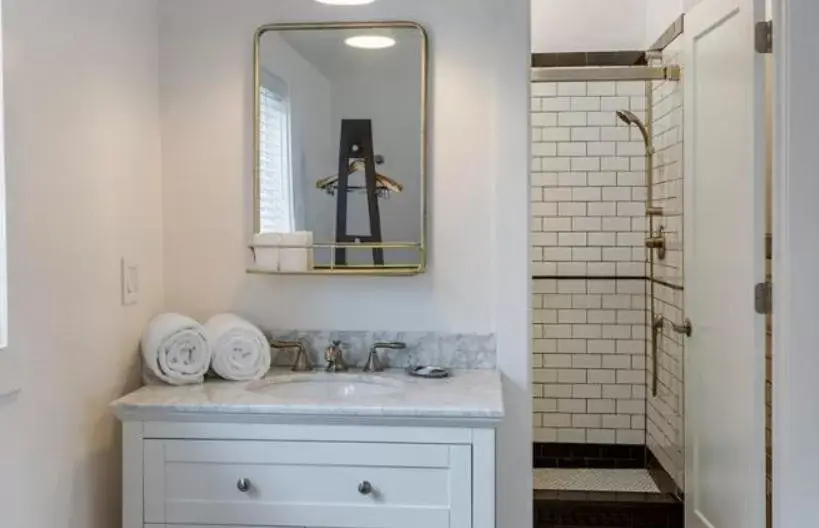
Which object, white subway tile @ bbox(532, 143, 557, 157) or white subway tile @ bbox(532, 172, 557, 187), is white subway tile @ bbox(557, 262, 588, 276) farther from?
white subway tile @ bbox(532, 143, 557, 157)

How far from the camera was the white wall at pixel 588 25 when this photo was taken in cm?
344

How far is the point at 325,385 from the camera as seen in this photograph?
2365mm

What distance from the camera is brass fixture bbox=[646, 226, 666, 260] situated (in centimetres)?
323

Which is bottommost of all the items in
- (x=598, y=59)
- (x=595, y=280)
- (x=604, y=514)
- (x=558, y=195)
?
(x=604, y=514)

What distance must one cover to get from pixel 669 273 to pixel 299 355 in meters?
1.48

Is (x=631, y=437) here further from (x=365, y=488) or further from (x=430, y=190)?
(x=365, y=488)

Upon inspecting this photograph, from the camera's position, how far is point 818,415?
6.65ft

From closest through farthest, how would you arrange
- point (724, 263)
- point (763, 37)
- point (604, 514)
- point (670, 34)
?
1. point (763, 37)
2. point (724, 263)
3. point (604, 514)
4. point (670, 34)

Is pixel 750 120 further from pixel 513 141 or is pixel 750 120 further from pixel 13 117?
pixel 13 117

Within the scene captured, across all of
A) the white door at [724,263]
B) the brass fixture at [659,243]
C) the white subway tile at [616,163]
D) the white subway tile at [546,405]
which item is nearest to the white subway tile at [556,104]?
the white subway tile at [616,163]

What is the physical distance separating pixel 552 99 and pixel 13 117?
2.32m

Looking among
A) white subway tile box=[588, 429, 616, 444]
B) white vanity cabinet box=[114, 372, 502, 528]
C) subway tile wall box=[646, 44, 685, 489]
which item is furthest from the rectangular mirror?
white subway tile box=[588, 429, 616, 444]

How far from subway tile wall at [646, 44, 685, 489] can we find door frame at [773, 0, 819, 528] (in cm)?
80

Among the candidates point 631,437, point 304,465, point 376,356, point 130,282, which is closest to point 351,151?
point 376,356
